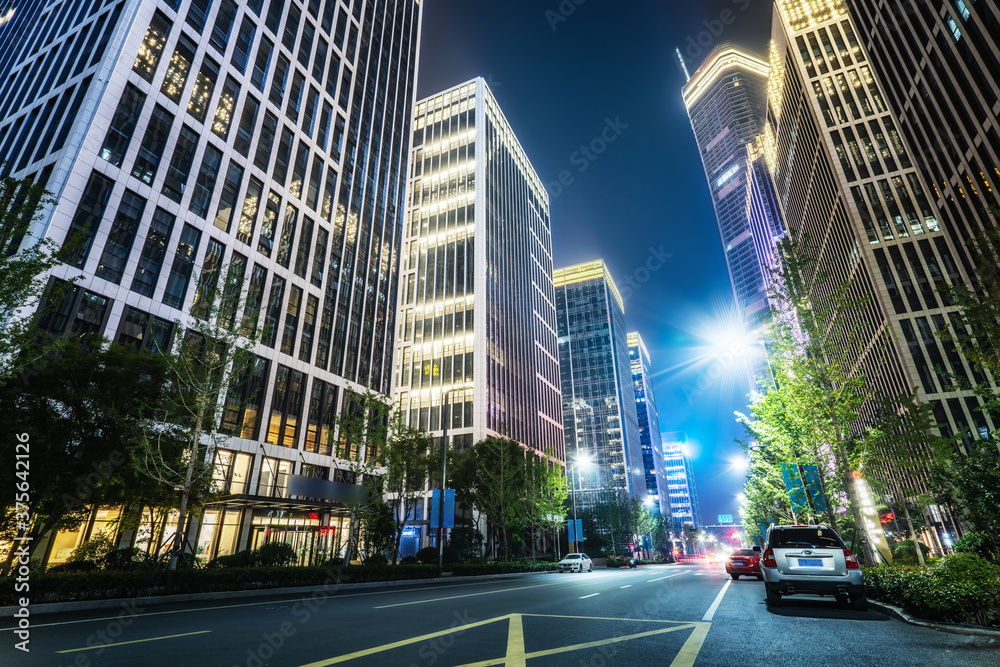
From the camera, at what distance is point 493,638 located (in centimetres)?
686

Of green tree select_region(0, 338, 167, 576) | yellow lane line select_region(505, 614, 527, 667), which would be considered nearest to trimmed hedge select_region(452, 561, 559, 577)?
green tree select_region(0, 338, 167, 576)

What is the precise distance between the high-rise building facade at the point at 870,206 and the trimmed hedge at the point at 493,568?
3145 centimetres

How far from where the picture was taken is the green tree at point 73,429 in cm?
1557

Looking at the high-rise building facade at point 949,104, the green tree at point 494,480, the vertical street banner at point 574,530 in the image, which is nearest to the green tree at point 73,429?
the green tree at point 494,480

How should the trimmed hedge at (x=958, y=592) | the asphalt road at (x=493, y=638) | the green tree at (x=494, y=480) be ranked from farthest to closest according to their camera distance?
the green tree at (x=494, y=480)
the trimmed hedge at (x=958, y=592)
the asphalt road at (x=493, y=638)

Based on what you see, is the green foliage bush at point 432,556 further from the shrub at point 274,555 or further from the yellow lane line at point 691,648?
the yellow lane line at point 691,648

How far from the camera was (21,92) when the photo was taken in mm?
35719

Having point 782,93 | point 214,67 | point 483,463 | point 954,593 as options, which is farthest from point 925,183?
point 214,67

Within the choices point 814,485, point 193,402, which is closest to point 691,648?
point 814,485

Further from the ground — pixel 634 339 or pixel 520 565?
pixel 634 339

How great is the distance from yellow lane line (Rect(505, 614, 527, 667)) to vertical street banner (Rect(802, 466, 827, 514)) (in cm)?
1899

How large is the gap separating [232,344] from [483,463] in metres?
27.0

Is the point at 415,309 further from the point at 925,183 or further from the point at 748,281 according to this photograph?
the point at 748,281

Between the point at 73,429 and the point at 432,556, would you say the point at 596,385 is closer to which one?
the point at 432,556
